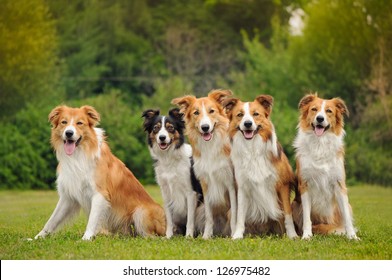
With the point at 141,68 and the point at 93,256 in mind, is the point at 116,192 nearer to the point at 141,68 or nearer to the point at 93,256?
the point at 93,256

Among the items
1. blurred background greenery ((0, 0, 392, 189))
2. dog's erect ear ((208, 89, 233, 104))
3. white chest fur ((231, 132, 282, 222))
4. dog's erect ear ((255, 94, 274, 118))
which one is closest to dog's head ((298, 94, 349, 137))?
dog's erect ear ((255, 94, 274, 118))

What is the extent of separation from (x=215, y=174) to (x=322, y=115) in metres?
1.64

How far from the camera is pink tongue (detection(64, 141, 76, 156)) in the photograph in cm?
916

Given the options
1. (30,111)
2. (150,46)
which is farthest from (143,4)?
(30,111)

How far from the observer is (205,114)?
929cm

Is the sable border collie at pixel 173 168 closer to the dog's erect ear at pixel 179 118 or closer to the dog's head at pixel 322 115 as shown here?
the dog's erect ear at pixel 179 118

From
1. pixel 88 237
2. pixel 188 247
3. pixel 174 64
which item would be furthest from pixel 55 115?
pixel 174 64

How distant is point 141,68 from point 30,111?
14788 mm

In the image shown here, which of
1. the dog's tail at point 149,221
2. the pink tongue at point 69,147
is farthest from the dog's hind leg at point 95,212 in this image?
the pink tongue at point 69,147

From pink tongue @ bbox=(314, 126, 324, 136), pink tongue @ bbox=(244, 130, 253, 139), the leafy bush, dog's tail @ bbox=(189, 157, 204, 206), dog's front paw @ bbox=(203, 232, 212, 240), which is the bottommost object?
the leafy bush

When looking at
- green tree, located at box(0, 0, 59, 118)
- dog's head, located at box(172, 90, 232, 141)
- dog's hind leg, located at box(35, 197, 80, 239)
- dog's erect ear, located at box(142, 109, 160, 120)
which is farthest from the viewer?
green tree, located at box(0, 0, 59, 118)

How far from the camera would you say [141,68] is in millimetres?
37375

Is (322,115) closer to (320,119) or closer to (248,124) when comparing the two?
(320,119)

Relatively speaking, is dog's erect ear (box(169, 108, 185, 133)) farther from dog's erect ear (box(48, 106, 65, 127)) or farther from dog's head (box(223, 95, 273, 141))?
dog's erect ear (box(48, 106, 65, 127))
